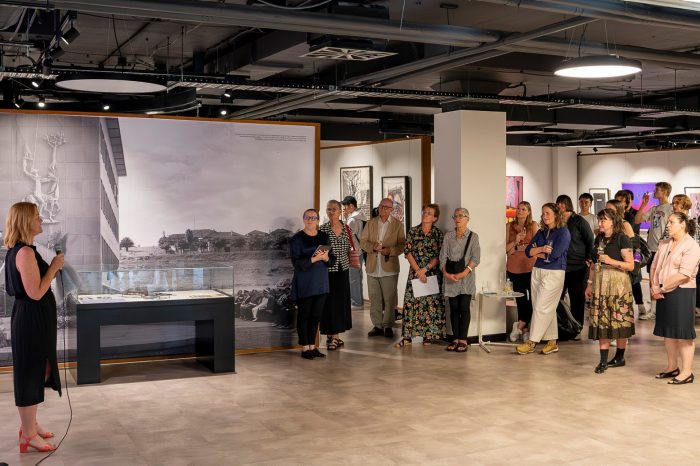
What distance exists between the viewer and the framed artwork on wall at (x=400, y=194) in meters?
12.7

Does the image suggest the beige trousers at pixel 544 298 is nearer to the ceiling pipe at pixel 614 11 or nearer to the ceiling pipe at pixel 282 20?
the ceiling pipe at pixel 282 20

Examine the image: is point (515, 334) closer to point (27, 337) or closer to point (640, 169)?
point (27, 337)

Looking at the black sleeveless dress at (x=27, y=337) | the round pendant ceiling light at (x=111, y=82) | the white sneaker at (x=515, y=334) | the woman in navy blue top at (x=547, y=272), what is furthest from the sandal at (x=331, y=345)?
the black sleeveless dress at (x=27, y=337)

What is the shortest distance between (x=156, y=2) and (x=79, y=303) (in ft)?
9.92

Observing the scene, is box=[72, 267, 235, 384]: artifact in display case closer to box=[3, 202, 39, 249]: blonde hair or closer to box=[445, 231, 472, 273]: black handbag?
box=[3, 202, 39, 249]: blonde hair


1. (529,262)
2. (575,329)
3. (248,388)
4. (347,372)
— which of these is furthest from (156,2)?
(575,329)

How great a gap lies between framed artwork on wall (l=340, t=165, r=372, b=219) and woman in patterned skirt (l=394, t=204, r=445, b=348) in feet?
12.7

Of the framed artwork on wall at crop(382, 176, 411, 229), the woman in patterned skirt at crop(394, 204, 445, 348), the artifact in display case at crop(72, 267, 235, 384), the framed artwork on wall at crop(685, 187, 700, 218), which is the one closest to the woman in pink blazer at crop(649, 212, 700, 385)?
the woman in patterned skirt at crop(394, 204, 445, 348)

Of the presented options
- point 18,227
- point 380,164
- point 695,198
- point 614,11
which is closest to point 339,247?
point 380,164

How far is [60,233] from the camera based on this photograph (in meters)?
8.60

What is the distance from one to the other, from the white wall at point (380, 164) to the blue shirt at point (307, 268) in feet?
12.0

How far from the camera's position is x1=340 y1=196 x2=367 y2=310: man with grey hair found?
1145 cm

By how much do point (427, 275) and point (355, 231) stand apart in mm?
1988

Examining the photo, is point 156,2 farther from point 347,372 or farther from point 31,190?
point 347,372
